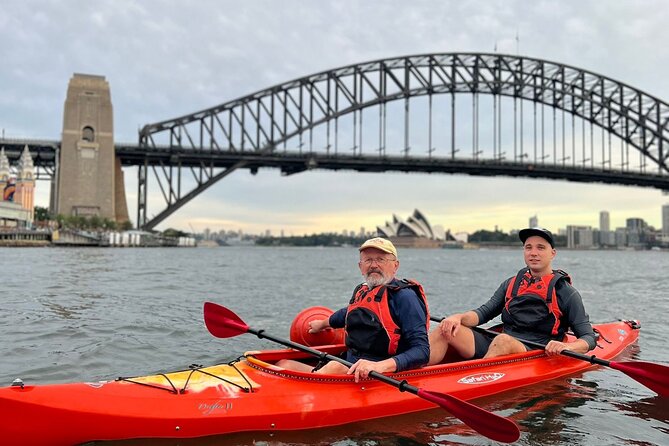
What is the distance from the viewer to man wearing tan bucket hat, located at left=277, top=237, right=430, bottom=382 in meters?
4.34

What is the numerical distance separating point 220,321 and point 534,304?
306 centimetres

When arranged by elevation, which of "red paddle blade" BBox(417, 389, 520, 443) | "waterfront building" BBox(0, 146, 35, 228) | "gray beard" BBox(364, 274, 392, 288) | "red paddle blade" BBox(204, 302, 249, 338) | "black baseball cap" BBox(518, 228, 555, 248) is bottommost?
"red paddle blade" BBox(417, 389, 520, 443)

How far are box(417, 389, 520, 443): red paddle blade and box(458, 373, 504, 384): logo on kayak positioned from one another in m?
0.92

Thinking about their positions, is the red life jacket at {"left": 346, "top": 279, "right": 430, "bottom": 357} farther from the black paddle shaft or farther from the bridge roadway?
the bridge roadway

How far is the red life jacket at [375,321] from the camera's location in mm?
4375

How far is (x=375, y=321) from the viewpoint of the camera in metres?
4.40

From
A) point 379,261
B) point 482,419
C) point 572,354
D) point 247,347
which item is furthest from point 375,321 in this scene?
point 247,347

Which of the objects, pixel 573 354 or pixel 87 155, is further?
pixel 87 155

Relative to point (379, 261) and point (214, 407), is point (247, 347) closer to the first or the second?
point (214, 407)

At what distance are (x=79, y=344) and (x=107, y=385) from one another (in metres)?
4.03

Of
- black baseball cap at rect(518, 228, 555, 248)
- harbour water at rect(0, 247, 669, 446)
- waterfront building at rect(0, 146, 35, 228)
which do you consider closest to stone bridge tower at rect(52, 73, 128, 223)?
Answer: waterfront building at rect(0, 146, 35, 228)

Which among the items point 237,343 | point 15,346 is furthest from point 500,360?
point 15,346

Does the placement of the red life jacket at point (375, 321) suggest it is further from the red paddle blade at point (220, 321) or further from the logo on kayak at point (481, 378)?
the red paddle blade at point (220, 321)

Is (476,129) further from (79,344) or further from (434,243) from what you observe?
(79,344)
